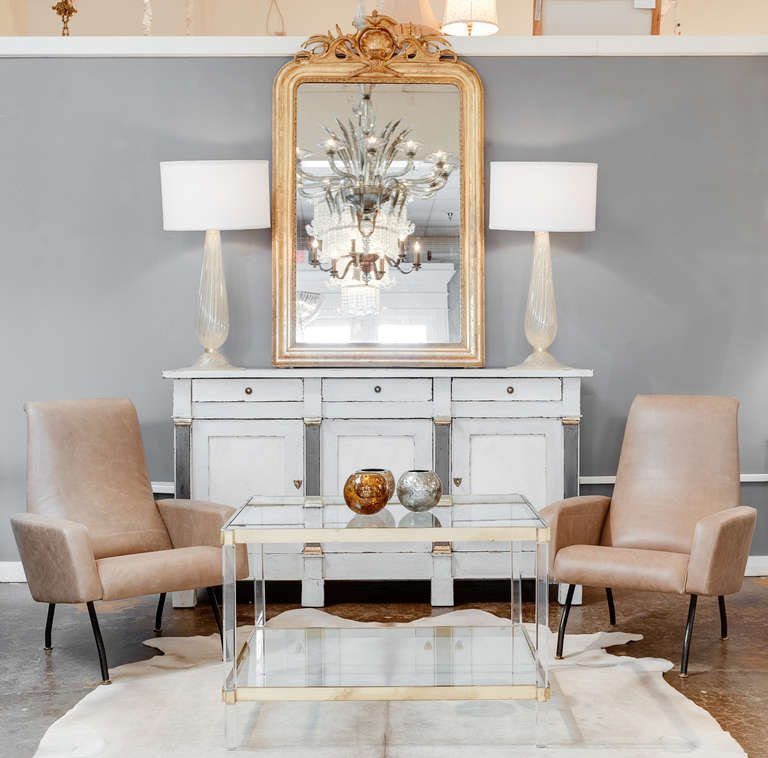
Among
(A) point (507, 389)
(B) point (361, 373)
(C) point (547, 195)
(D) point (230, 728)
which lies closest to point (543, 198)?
(C) point (547, 195)

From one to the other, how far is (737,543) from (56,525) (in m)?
2.15

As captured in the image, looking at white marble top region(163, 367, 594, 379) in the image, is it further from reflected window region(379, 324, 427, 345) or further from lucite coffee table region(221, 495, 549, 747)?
lucite coffee table region(221, 495, 549, 747)

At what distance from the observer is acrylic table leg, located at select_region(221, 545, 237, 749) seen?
2.46 meters

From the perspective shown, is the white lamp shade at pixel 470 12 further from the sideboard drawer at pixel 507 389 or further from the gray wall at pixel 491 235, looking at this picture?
the sideboard drawer at pixel 507 389

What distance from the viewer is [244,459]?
3.90m

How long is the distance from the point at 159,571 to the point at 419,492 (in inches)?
35.0

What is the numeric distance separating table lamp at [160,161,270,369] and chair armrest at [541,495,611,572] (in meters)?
1.55

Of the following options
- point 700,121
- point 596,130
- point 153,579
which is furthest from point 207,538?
point 700,121

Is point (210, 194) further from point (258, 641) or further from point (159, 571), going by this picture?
point (258, 641)

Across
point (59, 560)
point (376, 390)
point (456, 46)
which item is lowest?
point (59, 560)

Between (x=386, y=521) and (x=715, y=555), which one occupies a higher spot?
(x=386, y=521)

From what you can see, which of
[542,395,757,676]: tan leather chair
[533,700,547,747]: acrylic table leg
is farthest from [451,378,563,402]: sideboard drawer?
[533,700,547,747]: acrylic table leg

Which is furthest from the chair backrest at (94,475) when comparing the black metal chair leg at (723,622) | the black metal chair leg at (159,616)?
the black metal chair leg at (723,622)

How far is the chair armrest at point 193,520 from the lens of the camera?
132 inches
